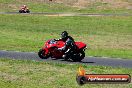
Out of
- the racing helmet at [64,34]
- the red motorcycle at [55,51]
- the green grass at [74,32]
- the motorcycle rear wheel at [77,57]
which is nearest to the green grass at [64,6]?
the green grass at [74,32]

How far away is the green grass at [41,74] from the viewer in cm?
1552

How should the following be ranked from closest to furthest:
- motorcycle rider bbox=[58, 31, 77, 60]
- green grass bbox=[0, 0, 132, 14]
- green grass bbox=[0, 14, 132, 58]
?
motorcycle rider bbox=[58, 31, 77, 60] < green grass bbox=[0, 14, 132, 58] < green grass bbox=[0, 0, 132, 14]

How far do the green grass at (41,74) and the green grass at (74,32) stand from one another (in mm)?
7629

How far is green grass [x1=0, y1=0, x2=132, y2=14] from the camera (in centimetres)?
7819

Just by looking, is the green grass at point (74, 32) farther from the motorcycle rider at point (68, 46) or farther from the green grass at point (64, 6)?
the green grass at point (64, 6)

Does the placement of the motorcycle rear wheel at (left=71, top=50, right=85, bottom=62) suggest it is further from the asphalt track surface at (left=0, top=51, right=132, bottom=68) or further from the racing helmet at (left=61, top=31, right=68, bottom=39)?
the racing helmet at (left=61, top=31, right=68, bottom=39)

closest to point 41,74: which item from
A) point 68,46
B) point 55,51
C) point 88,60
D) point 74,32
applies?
point 68,46

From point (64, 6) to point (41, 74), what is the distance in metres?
65.5

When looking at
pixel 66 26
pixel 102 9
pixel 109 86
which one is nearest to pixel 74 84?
pixel 109 86

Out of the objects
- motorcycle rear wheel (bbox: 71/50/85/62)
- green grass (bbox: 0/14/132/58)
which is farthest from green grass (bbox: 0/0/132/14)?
motorcycle rear wheel (bbox: 71/50/85/62)

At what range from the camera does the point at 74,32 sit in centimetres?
4553

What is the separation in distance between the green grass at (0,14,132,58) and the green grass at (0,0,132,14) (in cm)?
1535

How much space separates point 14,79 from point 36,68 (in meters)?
3.04

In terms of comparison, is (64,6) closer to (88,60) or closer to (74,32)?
(74,32)
